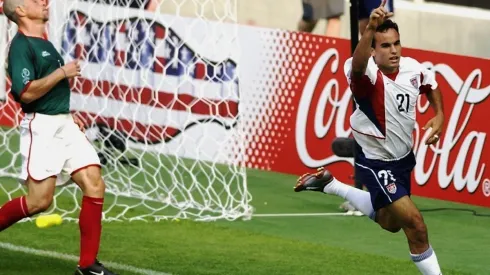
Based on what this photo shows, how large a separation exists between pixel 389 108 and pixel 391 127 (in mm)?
115

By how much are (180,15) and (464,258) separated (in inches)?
171

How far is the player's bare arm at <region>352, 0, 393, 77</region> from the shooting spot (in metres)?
8.02

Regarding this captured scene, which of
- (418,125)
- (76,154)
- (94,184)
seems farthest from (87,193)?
(418,125)

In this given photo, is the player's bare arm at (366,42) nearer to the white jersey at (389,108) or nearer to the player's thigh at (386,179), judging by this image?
the white jersey at (389,108)

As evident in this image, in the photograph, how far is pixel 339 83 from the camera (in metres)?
13.1

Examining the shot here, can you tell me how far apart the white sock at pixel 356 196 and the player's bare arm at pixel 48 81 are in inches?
76.5

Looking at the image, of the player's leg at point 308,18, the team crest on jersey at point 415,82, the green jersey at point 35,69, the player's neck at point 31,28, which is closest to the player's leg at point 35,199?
the green jersey at point 35,69

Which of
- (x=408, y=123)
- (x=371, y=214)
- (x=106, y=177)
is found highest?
(x=408, y=123)

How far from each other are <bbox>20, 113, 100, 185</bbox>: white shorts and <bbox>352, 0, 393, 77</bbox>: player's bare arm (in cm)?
162

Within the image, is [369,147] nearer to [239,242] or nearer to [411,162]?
[411,162]

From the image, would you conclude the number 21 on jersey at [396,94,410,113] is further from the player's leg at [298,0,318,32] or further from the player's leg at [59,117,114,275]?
the player's leg at [298,0,318,32]

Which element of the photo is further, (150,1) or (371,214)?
(150,1)

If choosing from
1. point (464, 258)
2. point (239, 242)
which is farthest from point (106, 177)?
point (464, 258)

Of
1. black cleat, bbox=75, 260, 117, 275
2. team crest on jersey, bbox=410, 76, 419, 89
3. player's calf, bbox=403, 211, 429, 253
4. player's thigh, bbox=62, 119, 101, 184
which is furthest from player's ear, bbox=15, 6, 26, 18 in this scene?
player's calf, bbox=403, 211, 429, 253
